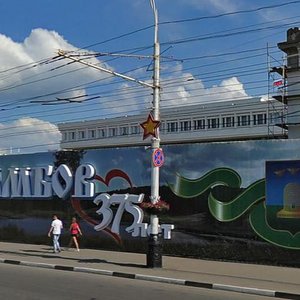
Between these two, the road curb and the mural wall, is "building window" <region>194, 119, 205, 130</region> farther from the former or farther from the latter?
the road curb

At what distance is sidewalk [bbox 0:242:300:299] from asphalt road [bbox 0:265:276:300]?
0.56m

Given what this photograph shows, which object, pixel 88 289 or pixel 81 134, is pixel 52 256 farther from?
pixel 81 134

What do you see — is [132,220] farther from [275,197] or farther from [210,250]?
[275,197]

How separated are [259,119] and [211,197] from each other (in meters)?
84.5

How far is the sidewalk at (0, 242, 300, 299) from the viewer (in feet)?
45.4

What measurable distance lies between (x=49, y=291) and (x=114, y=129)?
112695mm

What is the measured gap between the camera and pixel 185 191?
21.2 m

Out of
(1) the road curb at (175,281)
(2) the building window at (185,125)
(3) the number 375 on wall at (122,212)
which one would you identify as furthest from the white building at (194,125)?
(1) the road curb at (175,281)

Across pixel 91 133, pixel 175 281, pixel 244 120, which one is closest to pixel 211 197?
pixel 175 281

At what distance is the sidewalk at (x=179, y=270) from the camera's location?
13844mm

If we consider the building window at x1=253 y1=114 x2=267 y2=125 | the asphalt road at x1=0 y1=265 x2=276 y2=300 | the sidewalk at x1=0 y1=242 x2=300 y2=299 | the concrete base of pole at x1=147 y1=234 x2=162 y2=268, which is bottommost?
the asphalt road at x1=0 y1=265 x2=276 y2=300

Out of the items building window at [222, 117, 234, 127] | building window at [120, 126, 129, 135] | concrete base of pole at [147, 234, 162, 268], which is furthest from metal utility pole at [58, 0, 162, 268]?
building window at [120, 126, 129, 135]

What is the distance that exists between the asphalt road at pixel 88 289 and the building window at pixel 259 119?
8839 cm

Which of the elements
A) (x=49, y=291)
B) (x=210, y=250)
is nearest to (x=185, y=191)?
(x=210, y=250)
